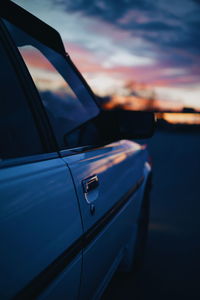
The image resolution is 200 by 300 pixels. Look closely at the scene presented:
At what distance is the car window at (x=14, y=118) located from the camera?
4.60ft

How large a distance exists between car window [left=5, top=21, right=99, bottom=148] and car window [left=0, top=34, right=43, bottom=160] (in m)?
0.38

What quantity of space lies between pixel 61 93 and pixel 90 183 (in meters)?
0.92

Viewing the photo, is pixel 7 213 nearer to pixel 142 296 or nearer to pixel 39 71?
pixel 39 71

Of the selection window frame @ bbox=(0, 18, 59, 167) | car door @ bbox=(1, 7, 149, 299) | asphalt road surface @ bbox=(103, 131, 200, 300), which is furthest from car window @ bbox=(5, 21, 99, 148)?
asphalt road surface @ bbox=(103, 131, 200, 300)

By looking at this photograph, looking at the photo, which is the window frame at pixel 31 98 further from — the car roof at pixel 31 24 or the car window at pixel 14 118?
the car roof at pixel 31 24

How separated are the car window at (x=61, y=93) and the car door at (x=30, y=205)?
1.35 feet

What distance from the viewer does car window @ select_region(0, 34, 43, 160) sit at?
1402 millimetres

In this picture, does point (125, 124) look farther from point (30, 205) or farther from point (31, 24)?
point (30, 205)

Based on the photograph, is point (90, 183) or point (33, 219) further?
point (90, 183)

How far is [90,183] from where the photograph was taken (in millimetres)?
1641

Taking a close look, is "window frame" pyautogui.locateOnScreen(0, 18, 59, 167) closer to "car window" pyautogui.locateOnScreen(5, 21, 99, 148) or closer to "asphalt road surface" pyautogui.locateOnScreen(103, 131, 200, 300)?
"car window" pyautogui.locateOnScreen(5, 21, 99, 148)

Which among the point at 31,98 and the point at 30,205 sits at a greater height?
the point at 31,98

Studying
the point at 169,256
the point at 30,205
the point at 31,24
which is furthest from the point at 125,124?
the point at 169,256

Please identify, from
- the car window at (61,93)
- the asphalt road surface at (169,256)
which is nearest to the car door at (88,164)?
the car window at (61,93)
